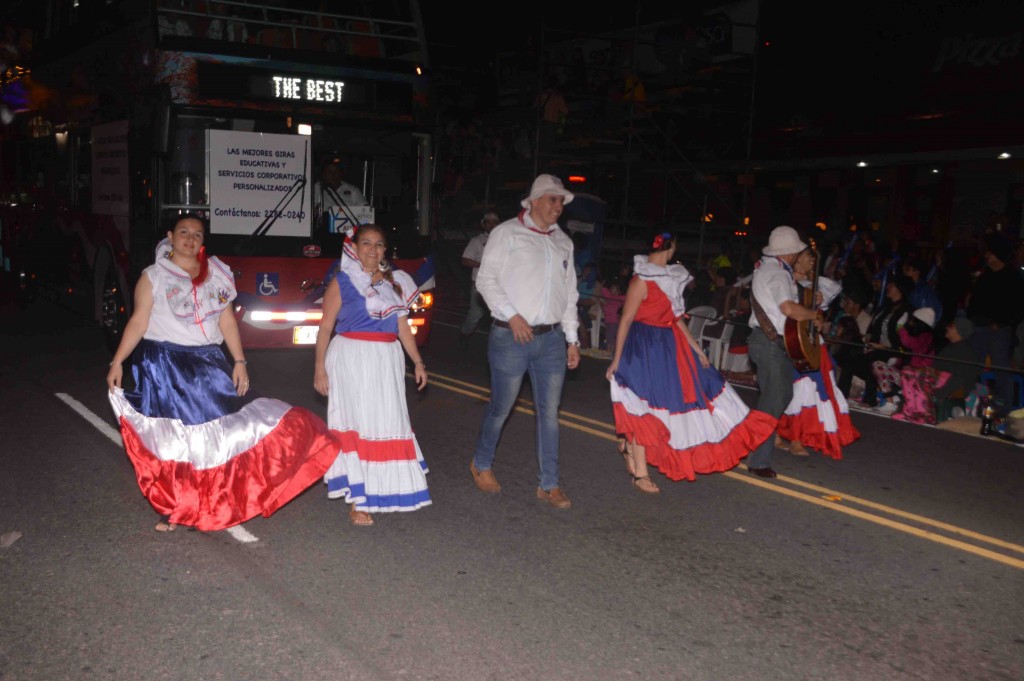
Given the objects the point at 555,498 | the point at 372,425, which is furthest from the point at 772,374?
the point at 372,425

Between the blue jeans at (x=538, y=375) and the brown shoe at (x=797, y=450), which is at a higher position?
the blue jeans at (x=538, y=375)

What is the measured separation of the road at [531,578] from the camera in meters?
4.22

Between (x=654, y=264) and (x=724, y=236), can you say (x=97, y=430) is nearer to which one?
(x=654, y=264)

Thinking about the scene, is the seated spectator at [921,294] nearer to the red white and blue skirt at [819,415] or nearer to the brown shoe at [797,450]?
the red white and blue skirt at [819,415]

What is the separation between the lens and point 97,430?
8070 mm

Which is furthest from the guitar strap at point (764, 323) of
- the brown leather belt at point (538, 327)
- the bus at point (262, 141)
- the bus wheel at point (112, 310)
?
the bus wheel at point (112, 310)

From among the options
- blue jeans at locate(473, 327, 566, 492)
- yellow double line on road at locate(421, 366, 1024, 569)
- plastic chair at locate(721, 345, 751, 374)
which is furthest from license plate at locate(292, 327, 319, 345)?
plastic chair at locate(721, 345, 751, 374)

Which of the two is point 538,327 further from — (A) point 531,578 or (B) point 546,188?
(A) point 531,578

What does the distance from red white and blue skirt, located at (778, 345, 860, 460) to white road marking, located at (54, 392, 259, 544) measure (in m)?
4.30

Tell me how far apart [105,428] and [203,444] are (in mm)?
3083

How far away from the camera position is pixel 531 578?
16.8ft

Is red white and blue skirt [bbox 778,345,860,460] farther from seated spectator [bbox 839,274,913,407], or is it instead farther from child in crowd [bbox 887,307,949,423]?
seated spectator [bbox 839,274,913,407]

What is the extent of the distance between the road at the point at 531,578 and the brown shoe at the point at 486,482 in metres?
0.10

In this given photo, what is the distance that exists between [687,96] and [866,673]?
17.3 metres
